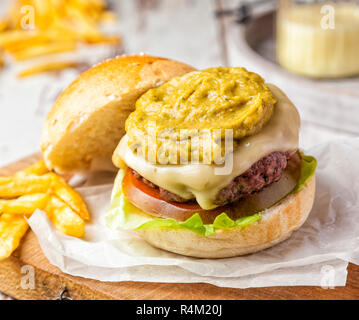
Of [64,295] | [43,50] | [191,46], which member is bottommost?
→ [191,46]

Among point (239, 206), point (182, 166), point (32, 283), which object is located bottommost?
point (32, 283)

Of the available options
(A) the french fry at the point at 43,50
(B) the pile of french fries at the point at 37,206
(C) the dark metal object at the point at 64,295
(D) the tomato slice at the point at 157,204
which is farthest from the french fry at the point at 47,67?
(C) the dark metal object at the point at 64,295

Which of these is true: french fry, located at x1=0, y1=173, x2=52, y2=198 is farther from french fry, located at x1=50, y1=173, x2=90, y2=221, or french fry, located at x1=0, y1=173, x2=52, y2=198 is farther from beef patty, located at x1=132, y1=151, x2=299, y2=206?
beef patty, located at x1=132, y1=151, x2=299, y2=206

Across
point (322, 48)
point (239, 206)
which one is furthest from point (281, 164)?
point (322, 48)

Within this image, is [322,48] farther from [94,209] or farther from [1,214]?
[1,214]

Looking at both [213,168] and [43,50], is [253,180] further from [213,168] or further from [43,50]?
[43,50]

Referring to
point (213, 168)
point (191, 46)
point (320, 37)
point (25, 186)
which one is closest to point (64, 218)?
point (25, 186)
